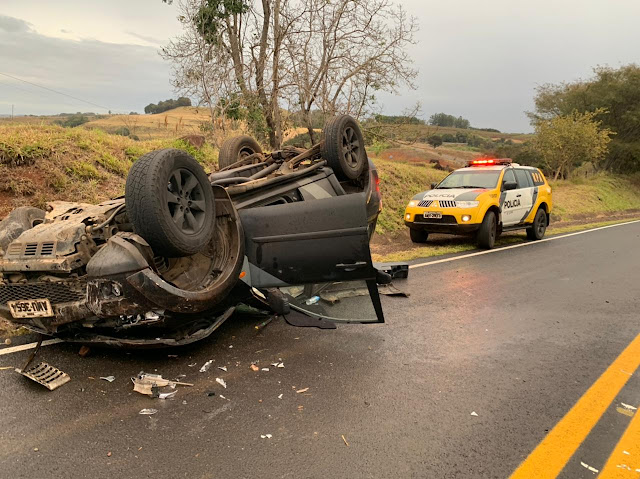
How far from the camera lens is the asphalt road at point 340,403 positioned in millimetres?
2447

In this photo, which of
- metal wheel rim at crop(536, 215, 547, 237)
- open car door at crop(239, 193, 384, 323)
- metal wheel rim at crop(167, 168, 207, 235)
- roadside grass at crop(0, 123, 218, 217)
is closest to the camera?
metal wheel rim at crop(167, 168, 207, 235)

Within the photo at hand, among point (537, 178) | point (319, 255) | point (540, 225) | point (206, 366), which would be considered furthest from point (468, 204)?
point (206, 366)

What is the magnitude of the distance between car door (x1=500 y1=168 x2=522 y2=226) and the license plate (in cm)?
909

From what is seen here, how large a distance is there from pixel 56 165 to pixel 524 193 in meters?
9.76

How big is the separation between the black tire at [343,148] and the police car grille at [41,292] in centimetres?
331

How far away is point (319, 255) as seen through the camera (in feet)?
12.2

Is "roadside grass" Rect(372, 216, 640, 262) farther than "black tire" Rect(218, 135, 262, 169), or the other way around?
"roadside grass" Rect(372, 216, 640, 262)

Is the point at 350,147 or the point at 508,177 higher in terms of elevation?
the point at 350,147

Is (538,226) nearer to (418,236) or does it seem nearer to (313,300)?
(418,236)

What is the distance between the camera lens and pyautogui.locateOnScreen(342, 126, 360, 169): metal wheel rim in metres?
5.86

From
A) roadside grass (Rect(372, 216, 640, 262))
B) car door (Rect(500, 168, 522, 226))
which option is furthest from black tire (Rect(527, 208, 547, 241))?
car door (Rect(500, 168, 522, 226))

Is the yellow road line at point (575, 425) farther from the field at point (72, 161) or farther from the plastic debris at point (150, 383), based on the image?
the field at point (72, 161)

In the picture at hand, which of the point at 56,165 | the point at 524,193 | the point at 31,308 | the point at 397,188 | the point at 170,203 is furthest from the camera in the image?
the point at 397,188

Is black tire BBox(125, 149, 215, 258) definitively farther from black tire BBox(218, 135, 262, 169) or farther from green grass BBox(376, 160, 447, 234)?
green grass BBox(376, 160, 447, 234)
